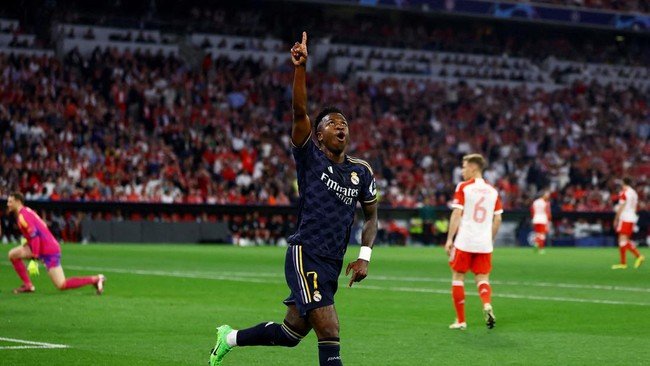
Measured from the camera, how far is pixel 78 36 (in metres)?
49.5

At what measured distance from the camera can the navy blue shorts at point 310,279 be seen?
8836 mm

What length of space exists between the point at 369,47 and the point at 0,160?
80.5 feet

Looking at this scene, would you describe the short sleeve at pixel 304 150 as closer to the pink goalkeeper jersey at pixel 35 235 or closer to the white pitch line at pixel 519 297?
the pink goalkeeper jersey at pixel 35 235

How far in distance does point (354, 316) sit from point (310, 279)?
782 centimetres

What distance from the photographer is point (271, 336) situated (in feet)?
31.2

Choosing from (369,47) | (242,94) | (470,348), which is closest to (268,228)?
(242,94)

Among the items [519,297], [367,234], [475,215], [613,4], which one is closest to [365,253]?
[367,234]

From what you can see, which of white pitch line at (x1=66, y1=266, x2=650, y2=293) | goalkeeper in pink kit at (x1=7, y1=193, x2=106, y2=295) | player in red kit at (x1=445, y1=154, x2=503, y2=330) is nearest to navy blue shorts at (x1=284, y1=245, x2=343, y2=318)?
player in red kit at (x1=445, y1=154, x2=503, y2=330)

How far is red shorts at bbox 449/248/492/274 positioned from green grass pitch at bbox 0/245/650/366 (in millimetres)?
768

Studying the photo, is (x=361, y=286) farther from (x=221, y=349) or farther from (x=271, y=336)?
(x=271, y=336)

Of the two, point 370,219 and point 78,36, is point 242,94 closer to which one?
point 78,36

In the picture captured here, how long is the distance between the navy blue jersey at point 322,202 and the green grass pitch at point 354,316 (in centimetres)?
297

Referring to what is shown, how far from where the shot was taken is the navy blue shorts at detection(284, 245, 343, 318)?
8.84m

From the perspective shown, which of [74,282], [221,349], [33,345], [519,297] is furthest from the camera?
[519,297]
